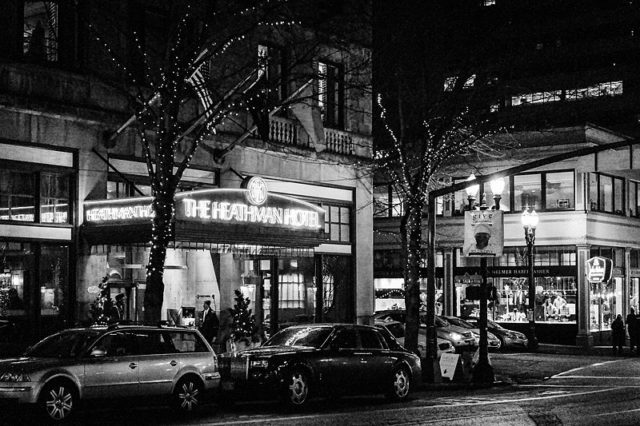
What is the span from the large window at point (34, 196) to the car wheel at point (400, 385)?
8872mm

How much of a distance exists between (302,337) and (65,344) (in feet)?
16.9

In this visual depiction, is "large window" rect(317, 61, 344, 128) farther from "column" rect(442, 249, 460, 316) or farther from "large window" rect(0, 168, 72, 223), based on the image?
"column" rect(442, 249, 460, 316)

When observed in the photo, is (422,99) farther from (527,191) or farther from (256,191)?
(527,191)

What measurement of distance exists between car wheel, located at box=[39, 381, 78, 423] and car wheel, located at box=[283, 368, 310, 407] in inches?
168

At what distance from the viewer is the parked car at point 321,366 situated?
18625 mm

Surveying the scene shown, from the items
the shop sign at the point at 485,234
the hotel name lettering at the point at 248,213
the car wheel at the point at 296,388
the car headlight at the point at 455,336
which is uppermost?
the hotel name lettering at the point at 248,213

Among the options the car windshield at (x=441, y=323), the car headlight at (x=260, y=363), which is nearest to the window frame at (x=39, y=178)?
the car headlight at (x=260, y=363)

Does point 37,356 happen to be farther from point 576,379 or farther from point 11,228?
point 576,379

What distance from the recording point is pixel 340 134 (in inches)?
1268

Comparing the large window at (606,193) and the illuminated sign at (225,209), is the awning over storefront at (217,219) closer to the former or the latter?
the illuminated sign at (225,209)

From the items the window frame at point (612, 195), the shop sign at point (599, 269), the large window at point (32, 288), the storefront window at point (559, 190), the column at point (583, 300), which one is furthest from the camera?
the window frame at point (612, 195)

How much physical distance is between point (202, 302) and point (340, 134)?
8011mm

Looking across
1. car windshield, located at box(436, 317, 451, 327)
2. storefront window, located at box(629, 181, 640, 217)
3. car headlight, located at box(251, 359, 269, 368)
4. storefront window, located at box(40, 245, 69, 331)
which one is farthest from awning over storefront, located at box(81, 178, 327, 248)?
storefront window, located at box(629, 181, 640, 217)

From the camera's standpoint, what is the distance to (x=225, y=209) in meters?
23.9
